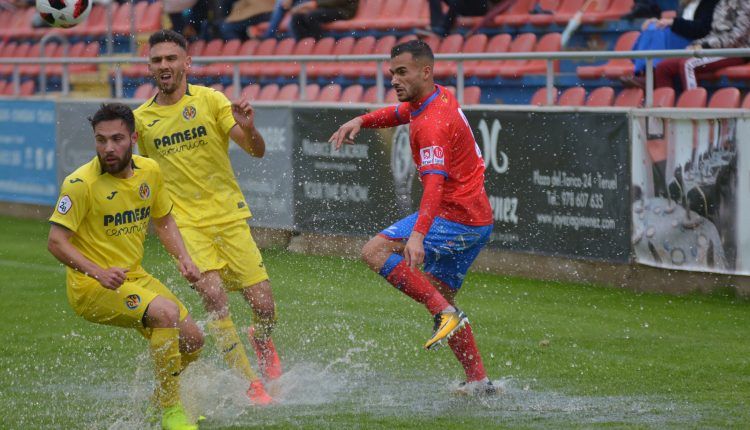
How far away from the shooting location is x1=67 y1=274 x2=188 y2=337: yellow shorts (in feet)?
20.6

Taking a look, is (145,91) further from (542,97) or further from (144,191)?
(144,191)

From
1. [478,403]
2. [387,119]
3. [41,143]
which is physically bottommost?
[41,143]

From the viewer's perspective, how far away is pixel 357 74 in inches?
611

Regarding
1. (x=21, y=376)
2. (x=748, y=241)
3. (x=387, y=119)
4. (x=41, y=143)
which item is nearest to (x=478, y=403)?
(x=387, y=119)

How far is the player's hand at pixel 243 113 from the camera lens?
699cm

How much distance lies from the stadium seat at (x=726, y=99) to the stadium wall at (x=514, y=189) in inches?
27.7

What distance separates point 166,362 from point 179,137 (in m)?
1.69

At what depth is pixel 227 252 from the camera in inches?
295

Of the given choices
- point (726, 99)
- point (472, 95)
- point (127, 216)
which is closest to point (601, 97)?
point (726, 99)

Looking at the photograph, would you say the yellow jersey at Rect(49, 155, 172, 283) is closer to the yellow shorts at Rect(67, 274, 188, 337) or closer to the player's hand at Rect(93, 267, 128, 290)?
the yellow shorts at Rect(67, 274, 188, 337)

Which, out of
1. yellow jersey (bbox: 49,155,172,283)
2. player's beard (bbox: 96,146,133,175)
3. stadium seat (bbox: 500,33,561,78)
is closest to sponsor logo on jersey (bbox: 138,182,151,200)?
yellow jersey (bbox: 49,155,172,283)

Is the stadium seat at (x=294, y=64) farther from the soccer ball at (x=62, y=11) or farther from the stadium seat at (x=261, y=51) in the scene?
the soccer ball at (x=62, y=11)

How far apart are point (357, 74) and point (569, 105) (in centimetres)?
477

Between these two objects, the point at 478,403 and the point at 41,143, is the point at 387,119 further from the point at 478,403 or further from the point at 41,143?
the point at 41,143
